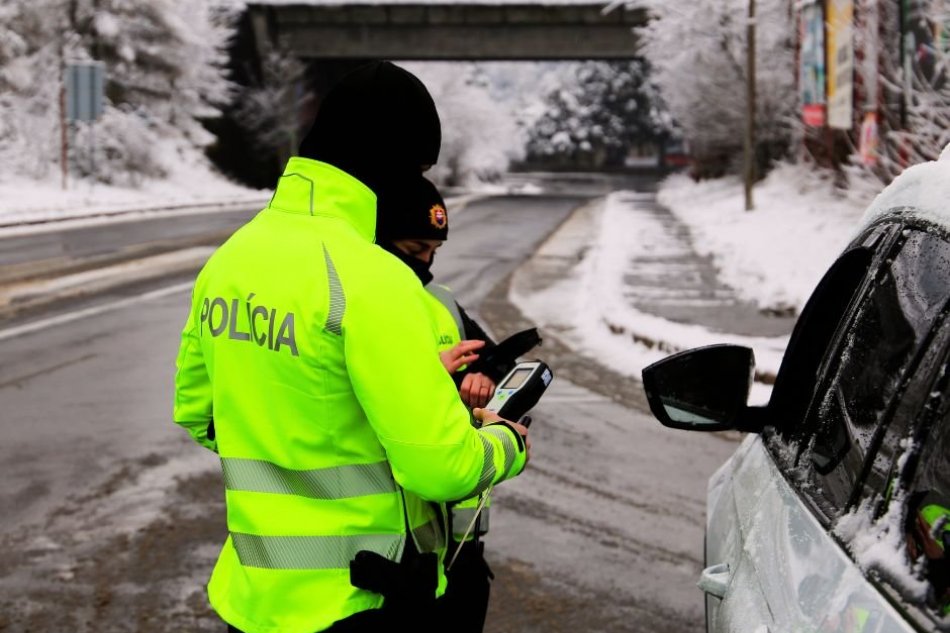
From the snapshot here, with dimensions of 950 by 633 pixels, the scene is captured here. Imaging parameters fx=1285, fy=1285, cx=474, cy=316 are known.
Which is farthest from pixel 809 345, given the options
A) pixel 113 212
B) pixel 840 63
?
pixel 113 212

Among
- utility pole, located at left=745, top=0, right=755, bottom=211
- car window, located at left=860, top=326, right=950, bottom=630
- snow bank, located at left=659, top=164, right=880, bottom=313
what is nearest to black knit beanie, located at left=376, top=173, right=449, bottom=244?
car window, located at left=860, top=326, right=950, bottom=630

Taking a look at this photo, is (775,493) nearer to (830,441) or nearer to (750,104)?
(830,441)

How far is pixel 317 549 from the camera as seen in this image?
2186 millimetres

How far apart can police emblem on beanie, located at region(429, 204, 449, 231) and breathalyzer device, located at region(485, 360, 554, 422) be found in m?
0.69

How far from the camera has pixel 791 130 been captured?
33500 mm

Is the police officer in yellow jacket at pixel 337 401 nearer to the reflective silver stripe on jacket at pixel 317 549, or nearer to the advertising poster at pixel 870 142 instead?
the reflective silver stripe on jacket at pixel 317 549

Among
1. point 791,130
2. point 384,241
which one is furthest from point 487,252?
point 384,241

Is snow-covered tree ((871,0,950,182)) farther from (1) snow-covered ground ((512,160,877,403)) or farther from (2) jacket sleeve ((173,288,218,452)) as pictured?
(2) jacket sleeve ((173,288,218,452))

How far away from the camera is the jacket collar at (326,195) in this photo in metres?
2.27

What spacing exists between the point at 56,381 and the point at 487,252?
13.9 m

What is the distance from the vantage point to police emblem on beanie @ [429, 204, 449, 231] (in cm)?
319

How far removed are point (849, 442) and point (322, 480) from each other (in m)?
0.88

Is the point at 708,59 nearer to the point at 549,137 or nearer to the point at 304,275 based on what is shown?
the point at 304,275

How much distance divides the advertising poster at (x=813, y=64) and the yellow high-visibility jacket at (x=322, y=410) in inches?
936
